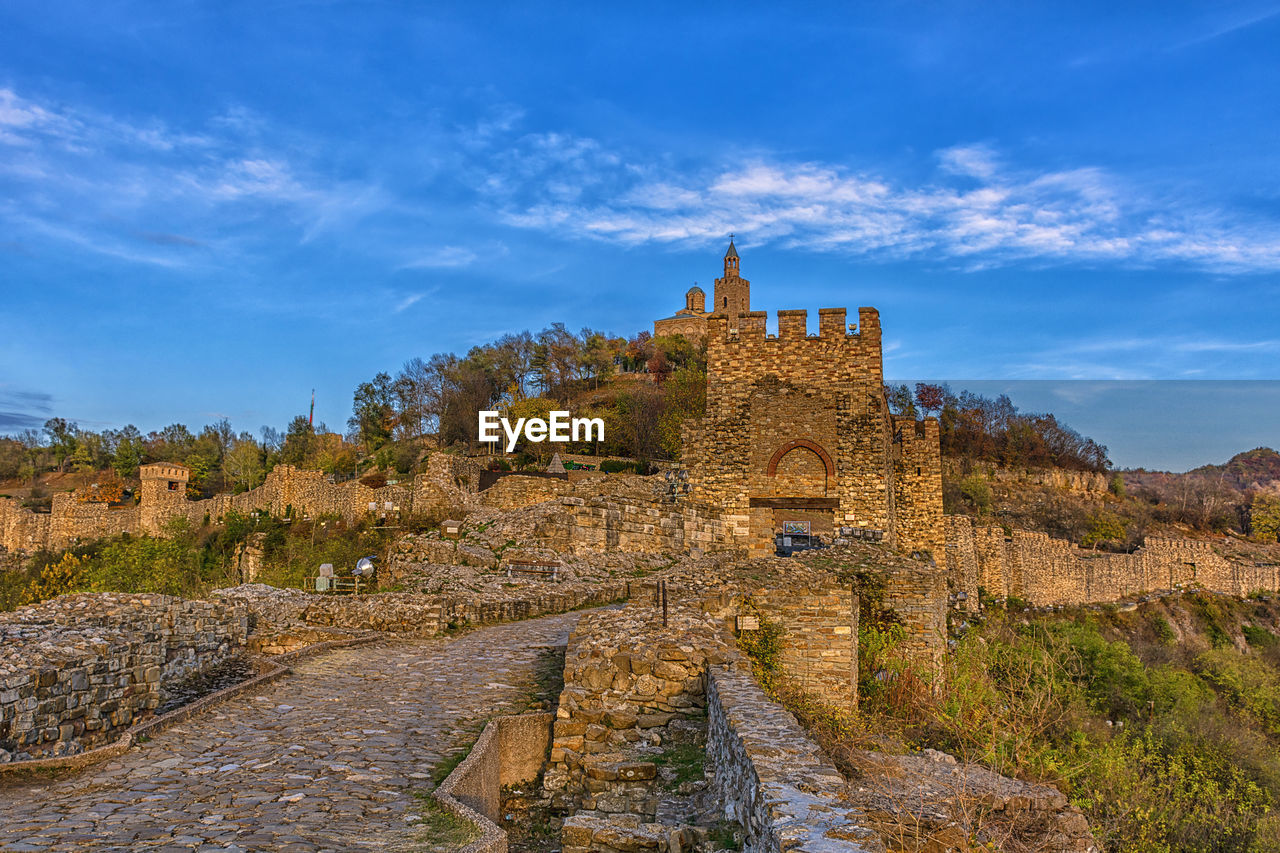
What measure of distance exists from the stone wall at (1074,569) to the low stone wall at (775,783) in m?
24.4

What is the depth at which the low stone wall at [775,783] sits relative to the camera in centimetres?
313

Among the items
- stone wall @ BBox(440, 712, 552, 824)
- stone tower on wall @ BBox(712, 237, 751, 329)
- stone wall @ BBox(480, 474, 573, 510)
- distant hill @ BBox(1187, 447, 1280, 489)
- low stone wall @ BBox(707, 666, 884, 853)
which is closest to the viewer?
low stone wall @ BBox(707, 666, 884, 853)

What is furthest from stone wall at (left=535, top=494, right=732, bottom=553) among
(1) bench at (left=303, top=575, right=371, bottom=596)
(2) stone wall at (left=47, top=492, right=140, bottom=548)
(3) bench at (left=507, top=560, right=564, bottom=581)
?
(2) stone wall at (left=47, top=492, right=140, bottom=548)

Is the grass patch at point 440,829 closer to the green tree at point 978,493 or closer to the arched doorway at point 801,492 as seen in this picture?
the arched doorway at point 801,492

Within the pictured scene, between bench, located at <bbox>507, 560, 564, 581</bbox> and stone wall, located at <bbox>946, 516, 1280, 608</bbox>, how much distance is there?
16683 mm

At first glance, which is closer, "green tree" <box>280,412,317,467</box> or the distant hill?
"green tree" <box>280,412,317,467</box>

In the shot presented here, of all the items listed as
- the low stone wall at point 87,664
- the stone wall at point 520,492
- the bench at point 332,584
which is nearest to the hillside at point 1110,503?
the stone wall at point 520,492

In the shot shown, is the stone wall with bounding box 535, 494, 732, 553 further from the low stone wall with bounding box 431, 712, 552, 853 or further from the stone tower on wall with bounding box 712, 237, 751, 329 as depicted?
Answer: the stone tower on wall with bounding box 712, 237, 751, 329

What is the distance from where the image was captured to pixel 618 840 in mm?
4918

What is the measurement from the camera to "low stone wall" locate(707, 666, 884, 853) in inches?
123

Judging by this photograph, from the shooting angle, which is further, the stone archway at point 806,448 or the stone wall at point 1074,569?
the stone wall at point 1074,569

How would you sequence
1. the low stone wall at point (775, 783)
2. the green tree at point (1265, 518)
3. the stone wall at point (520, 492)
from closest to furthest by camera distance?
the low stone wall at point (775, 783)
the stone wall at point (520, 492)
the green tree at point (1265, 518)

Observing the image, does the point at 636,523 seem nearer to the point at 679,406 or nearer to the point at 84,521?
the point at 679,406

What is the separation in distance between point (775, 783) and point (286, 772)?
3641 mm
